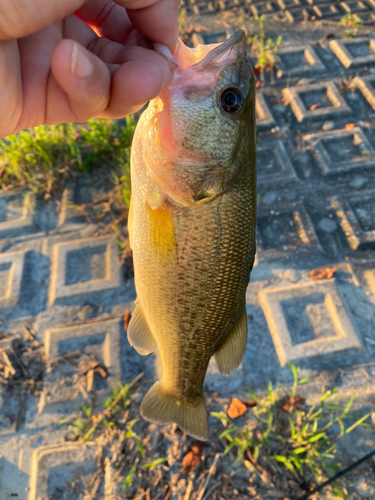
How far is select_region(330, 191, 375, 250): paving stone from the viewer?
2.82m

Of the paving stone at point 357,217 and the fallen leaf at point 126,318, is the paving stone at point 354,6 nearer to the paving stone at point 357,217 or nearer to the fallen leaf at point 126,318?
the paving stone at point 357,217

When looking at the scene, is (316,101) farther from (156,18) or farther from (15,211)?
(15,211)

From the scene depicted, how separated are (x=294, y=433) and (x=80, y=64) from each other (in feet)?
7.01

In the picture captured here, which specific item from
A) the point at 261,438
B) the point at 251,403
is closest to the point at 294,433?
the point at 261,438

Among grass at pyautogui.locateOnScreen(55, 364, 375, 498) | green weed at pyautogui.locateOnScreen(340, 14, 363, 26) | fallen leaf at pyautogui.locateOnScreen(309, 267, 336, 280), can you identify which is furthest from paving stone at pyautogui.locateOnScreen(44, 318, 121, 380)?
green weed at pyautogui.locateOnScreen(340, 14, 363, 26)

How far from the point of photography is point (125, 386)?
2.20 meters

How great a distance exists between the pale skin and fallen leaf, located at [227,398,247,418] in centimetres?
185

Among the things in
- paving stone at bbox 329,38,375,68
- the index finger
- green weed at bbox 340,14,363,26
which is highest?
green weed at bbox 340,14,363,26

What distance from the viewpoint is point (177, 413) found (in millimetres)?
1794

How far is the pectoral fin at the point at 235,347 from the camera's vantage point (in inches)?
65.3

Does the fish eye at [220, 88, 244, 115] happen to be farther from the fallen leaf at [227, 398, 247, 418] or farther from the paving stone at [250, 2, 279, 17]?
the paving stone at [250, 2, 279, 17]

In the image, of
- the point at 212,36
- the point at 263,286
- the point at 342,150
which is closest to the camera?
the point at 263,286

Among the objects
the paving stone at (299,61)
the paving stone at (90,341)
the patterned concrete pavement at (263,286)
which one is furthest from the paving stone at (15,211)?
the paving stone at (299,61)

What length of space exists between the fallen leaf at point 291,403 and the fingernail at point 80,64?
214cm
